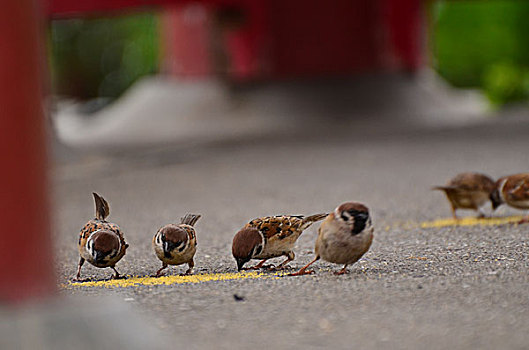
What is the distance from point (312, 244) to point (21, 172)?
7.81ft

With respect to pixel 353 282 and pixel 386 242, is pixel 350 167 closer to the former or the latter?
pixel 386 242

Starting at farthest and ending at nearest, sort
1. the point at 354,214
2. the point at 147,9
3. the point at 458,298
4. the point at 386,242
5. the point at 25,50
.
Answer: the point at 147,9, the point at 386,242, the point at 354,214, the point at 458,298, the point at 25,50

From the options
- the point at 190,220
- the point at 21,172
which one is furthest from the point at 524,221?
the point at 21,172

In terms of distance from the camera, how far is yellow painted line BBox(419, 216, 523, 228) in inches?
208

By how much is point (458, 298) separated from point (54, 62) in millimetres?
22386

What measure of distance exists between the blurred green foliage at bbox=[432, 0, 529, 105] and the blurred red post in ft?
54.9

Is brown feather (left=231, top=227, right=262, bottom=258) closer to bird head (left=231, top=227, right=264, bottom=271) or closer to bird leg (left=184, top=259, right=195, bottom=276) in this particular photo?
bird head (left=231, top=227, right=264, bottom=271)

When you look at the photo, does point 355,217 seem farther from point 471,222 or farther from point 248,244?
point 471,222

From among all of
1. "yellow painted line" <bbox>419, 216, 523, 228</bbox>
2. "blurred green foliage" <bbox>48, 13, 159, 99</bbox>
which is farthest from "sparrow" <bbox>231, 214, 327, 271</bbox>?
"blurred green foliage" <bbox>48, 13, 159, 99</bbox>

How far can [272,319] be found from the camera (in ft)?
10.8

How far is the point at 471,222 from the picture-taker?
5.37 metres

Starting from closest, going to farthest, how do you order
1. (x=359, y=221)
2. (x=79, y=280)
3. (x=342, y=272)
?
(x=359, y=221)
(x=342, y=272)
(x=79, y=280)

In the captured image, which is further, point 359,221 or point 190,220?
point 190,220

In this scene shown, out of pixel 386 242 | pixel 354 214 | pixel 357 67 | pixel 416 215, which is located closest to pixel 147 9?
pixel 357 67
